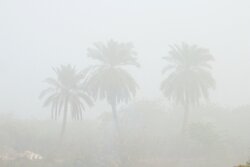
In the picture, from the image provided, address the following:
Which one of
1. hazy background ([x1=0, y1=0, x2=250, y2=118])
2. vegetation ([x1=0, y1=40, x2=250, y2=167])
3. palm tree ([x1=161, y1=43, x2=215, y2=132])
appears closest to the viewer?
vegetation ([x1=0, y1=40, x2=250, y2=167])

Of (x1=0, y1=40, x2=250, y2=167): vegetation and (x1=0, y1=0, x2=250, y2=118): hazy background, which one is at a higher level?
(x1=0, y1=0, x2=250, y2=118): hazy background

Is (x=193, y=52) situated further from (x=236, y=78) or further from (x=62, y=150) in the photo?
(x=236, y=78)

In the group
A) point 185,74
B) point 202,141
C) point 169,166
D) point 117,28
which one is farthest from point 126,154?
point 117,28

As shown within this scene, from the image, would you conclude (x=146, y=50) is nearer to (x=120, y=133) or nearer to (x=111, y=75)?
(x=120, y=133)

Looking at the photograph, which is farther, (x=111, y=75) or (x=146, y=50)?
(x=146, y=50)

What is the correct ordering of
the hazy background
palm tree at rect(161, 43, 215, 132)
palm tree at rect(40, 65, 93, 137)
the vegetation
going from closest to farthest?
the vegetation < palm tree at rect(161, 43, 215, 132) < palm tree at rect(40, 65, 93, 137) < the hazy background

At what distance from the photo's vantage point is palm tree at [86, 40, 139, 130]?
49219 millimetres

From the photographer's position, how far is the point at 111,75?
162ft

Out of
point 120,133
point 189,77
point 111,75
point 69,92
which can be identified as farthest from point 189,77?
point 69,92

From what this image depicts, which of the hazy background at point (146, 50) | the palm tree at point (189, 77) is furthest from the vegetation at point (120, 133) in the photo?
the hazy background at point (146, 50)

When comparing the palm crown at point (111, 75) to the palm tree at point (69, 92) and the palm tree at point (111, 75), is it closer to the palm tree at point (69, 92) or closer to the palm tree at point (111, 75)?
the palm tree at point (111, 75)

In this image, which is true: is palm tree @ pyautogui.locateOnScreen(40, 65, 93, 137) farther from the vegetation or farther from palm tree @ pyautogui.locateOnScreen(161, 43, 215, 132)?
palm tree @ pyautogui.locateOnScreen(161, 43, 215, 132)

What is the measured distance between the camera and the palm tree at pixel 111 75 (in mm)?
49219

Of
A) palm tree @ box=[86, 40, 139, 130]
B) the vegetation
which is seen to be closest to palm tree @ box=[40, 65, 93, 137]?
the vegetation
